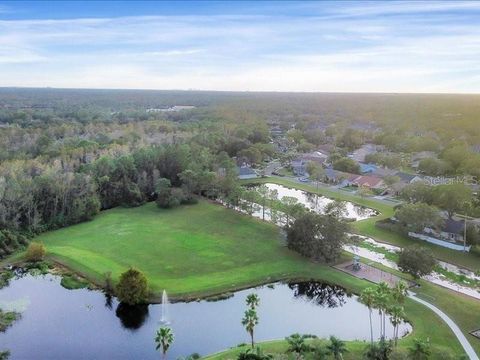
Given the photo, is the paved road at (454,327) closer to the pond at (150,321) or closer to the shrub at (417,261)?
the shrub at (417,261)

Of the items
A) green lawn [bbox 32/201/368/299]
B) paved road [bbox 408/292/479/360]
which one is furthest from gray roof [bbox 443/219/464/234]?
green lawn [bbox 32/201/368/299]

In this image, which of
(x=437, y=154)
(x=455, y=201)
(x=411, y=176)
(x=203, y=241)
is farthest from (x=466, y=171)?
(x=203, y=241)

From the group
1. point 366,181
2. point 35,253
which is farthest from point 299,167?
point 35,253

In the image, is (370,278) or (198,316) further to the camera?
(370,278)

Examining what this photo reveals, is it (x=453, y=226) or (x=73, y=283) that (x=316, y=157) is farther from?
(x=73, y=283)

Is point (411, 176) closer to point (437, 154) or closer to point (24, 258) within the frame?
point (437, 154)

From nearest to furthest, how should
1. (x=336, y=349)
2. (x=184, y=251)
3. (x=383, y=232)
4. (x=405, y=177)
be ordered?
1. (x=336, y=349)
2. (x=184, y=251)
3. (x=383, y=232)
4. (x=405, y=177)

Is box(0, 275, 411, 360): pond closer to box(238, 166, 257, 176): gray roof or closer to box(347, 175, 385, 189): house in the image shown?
box(347, 175, 385, 189): house
